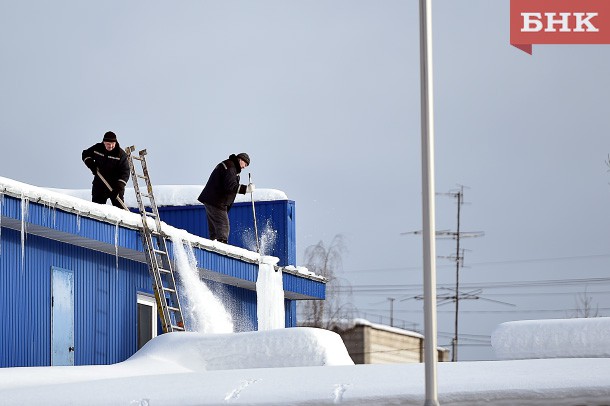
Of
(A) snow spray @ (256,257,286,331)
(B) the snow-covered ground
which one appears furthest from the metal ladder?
(B) the snow-covered ground

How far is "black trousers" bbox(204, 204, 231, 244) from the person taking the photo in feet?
78.0

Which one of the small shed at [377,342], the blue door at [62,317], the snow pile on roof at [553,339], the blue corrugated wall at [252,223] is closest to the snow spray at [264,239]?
the blue corrugated wall at [252,223]

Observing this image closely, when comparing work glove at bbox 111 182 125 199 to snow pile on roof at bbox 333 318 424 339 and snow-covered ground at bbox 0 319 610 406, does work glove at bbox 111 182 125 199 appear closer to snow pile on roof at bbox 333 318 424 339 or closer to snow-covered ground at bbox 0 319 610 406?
A: snow-covered ground at bbox 0 319 610 406

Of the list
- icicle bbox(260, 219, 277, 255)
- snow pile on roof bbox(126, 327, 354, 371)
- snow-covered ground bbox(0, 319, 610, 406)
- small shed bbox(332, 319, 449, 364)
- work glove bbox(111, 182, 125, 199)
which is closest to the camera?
snow-covered ground bbox(0, 319, 610, 406)

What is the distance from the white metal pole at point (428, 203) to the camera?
963 cm

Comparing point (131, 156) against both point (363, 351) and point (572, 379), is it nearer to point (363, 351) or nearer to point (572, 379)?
point (572, 379)

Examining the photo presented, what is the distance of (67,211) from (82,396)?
6.41 metres

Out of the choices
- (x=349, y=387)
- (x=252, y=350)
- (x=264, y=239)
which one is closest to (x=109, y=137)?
(x=252, y=350)

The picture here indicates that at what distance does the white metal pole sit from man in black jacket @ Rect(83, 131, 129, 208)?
10954mm

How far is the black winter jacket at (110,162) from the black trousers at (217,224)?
319 centimetres

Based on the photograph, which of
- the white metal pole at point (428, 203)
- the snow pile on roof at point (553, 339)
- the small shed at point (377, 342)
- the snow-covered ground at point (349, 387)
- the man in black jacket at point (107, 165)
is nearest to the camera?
the white metal pole at point (428, 203)

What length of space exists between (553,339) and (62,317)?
283 inches

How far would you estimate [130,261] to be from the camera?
20.2 m

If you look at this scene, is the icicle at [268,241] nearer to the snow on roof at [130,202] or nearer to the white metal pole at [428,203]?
the snow on roof at [130,202]
